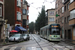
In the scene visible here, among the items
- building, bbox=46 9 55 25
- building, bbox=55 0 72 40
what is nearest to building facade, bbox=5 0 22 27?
building, bbox=55 0 72 40

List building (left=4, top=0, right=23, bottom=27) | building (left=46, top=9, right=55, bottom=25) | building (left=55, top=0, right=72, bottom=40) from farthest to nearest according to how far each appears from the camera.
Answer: building (left=46, top=9, right=55, bottom=25), building (left=55, top=0, right=72, bottom=40), building (left=4, top=0, right=23, bottom=27)

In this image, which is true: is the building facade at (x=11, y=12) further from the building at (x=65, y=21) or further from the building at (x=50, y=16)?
the building at (x=50, y=16)

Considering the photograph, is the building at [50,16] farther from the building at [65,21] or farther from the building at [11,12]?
the building at [11,12]

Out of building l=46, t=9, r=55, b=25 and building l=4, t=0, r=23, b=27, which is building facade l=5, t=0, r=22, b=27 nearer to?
building l=4, t=0, r=23, b=27

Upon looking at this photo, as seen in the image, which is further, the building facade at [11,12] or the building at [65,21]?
the building at [65,21]

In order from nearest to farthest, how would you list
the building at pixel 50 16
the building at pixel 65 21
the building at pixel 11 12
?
the building at pixel 11 12 < the building at pixel 65 21 < the building at pixel 50 16

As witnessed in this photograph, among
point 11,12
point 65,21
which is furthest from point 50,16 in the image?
point 11,12

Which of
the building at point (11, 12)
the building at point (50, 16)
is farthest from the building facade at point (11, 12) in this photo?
the building at point (50, 16)

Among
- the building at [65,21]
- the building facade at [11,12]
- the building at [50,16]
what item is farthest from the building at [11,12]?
the building at [50,16]

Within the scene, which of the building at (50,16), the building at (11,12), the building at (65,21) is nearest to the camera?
the building at (11,12)

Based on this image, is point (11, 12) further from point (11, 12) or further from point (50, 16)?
point (50, 16)

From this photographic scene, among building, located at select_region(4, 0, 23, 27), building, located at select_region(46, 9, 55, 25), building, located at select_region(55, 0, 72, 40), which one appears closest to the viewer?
building, located at select_region(4, 0, 23, 27)

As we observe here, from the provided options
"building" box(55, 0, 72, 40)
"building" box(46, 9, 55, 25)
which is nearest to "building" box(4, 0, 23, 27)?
"building" box(55, 0, 72, 40)

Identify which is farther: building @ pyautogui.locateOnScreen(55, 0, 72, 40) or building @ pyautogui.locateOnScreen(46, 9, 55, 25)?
building @ pyautogui.locateOnScreen(46, 9, 55, 25)
